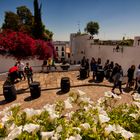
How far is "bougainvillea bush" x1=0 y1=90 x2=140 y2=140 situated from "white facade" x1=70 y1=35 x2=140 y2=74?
12360mm

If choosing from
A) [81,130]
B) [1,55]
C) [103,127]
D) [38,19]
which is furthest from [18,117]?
[38,19]

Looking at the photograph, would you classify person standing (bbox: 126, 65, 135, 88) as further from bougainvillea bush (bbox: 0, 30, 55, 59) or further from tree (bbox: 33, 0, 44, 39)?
tree (bbox: 33, 0, 44, 39)

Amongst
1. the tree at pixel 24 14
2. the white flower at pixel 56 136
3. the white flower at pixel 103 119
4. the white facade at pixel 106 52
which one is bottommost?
the white flower at pixel 56 136

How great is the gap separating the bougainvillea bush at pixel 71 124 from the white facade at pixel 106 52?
12360 mm

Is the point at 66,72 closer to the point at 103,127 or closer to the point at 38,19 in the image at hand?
the point at 38,19

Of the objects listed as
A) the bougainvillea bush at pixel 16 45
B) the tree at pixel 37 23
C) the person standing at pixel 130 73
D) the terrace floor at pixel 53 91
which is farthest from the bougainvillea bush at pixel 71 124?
the tree at pixel 37 23

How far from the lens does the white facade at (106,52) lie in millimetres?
15008

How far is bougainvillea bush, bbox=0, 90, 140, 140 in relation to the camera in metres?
2.27

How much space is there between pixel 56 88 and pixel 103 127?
8807 millimetres

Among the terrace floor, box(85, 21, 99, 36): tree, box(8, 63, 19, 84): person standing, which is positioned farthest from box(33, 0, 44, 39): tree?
box(85, 21, 99, 36): tree

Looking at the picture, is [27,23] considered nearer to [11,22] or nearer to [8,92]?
[11,22]

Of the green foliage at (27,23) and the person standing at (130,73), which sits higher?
the green foliage at (27,23)

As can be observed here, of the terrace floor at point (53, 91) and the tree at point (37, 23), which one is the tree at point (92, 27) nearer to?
the tree at point (37, 23)

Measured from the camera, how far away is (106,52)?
19.2 m
